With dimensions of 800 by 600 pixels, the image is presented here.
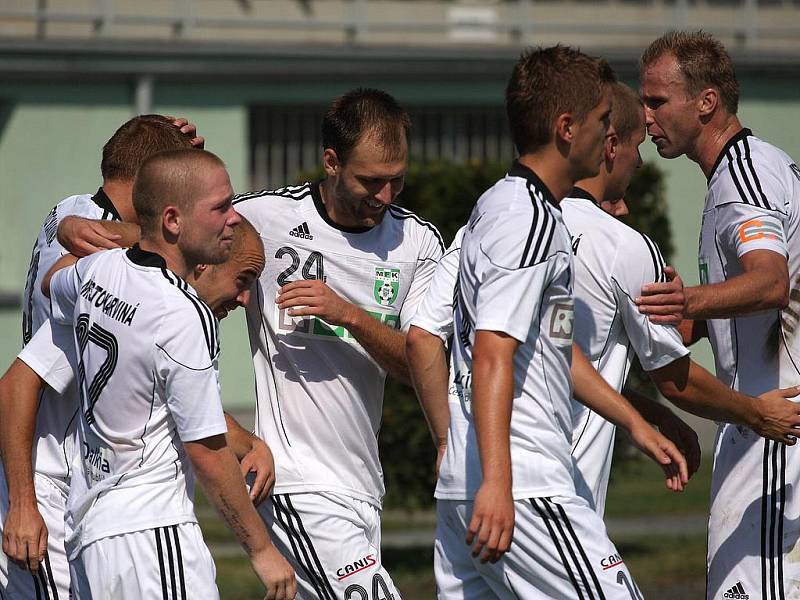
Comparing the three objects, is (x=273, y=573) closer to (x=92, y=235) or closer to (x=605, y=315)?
(x=92, y=235)

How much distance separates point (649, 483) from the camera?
15547 millimetres

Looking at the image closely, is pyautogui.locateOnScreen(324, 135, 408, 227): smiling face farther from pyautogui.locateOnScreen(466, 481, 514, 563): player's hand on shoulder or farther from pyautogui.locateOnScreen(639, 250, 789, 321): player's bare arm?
pyautogui.locateOnScreen(466, 481, 514, 563): player's hand on shoulder

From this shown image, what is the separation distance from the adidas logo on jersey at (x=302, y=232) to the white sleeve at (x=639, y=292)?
4.30ft

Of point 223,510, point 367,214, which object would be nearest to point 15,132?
point 367,214

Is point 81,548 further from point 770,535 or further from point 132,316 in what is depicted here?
point 770,535

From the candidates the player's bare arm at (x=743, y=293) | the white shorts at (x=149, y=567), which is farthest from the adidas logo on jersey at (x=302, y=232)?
the white shorts at (x=149, y=567)

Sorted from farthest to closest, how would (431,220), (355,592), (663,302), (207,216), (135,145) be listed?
(431,220) → (355,592) → (135,145) → (663,302) → (207,216)

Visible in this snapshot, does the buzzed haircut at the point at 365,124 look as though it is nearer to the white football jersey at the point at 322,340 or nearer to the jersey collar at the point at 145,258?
the white football jersey at the point at 322,340

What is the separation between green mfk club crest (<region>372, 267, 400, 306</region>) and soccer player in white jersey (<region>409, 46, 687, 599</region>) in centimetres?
107

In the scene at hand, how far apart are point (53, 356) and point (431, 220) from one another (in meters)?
6.03

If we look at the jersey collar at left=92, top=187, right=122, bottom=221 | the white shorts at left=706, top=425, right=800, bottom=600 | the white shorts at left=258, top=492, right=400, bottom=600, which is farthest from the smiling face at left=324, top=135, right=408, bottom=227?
the white shorts at left=706, top=425, right=800, bottom=600

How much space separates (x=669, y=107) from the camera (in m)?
5.58

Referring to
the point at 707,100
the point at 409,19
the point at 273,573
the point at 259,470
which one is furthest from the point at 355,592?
the point at 409,19

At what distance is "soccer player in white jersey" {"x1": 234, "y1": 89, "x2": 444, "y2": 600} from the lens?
5.35 metres
